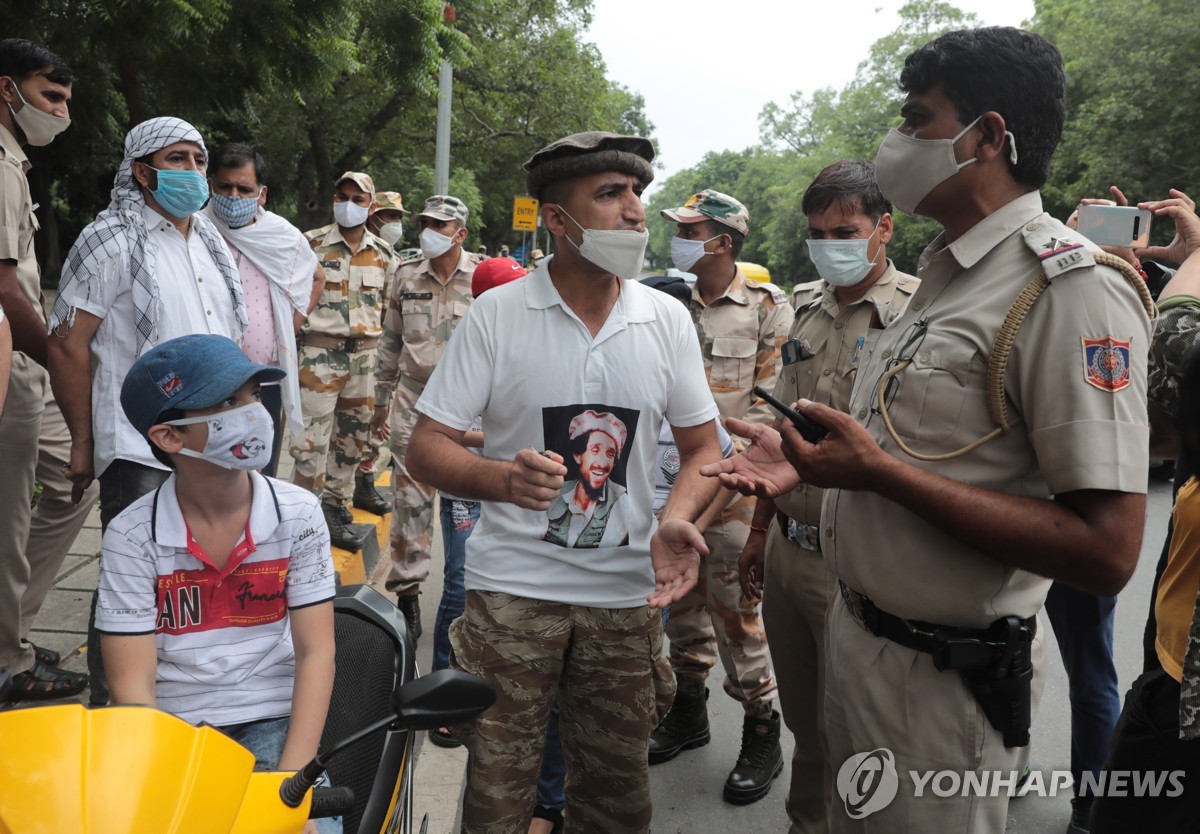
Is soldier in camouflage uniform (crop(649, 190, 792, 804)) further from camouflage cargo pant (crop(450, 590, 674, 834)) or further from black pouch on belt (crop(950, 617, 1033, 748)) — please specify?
black pouch on belt (crop(950, 617, 1033, 748))

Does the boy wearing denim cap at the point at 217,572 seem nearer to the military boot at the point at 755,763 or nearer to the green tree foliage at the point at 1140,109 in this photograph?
the military boot at the point at 755,763

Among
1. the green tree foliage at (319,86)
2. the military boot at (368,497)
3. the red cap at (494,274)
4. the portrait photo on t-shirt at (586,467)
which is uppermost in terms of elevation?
the green tree foliage at (319,86)

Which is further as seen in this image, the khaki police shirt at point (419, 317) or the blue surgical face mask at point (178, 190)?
the khaki police shirt at point (419, 317)

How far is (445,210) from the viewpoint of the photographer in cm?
604

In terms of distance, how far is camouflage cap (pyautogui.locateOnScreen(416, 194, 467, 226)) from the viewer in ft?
19.6

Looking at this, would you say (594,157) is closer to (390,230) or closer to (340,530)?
(340,530)

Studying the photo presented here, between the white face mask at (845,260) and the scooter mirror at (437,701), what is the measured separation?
221 cm

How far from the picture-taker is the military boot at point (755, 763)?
3818 millimetres

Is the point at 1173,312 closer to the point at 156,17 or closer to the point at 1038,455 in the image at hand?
the point at 1038,455

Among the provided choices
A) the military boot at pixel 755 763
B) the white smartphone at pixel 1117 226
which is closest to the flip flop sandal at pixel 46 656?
the military boot at pixel 755 763

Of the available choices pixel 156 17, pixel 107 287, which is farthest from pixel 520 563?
pixel 156 17

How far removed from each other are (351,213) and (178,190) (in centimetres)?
314

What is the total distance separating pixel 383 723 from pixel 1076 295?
4.94 ft

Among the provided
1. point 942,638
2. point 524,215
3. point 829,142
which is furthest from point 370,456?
point 829,142
